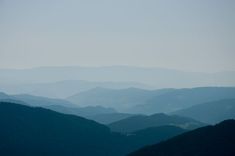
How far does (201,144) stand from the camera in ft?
314

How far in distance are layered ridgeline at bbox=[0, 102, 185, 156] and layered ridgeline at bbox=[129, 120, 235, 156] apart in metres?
51.4

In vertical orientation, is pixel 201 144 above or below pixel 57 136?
above

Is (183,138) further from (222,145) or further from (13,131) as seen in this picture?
(13,131)

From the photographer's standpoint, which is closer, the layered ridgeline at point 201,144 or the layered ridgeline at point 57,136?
the layered ridgeline at point 201,144

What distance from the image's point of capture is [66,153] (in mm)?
148000

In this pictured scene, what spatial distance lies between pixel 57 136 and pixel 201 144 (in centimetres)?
8105

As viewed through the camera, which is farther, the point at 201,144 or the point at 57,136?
the point at 57,136

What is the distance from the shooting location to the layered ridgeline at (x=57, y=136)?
147625 mm

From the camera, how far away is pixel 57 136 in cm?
15975

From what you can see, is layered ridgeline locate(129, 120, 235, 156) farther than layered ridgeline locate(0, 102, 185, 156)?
No

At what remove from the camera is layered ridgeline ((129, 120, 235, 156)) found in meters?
88.2

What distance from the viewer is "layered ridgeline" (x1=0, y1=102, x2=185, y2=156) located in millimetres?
147625

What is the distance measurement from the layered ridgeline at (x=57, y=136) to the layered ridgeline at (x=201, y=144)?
5141 centimetres

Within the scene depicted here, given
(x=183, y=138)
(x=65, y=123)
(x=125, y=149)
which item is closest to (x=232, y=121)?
(x=183, y=138)
